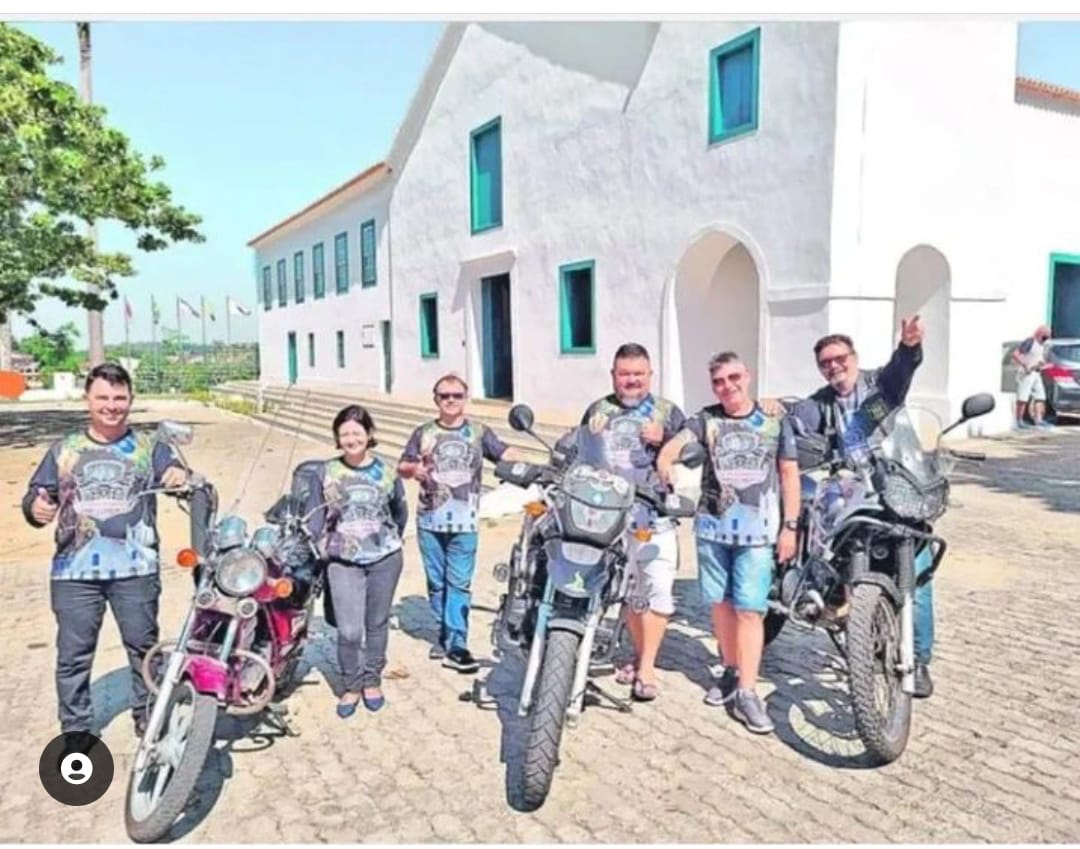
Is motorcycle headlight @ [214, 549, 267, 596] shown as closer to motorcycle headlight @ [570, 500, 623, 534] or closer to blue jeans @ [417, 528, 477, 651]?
motorcycle headlight @ [570, 500, 623, 534]

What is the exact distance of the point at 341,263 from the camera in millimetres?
26078

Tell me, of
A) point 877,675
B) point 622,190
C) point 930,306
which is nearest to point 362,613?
point 877,675

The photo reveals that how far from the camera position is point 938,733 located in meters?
3.76

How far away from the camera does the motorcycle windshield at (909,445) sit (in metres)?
3.60

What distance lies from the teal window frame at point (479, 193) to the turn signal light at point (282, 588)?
15.1 m

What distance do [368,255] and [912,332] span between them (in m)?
21.7

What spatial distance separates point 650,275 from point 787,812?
11445 millimetres

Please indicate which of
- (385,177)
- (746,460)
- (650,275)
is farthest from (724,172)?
(385,177)

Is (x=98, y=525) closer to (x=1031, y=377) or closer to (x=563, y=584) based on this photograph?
(x=563, y=584)

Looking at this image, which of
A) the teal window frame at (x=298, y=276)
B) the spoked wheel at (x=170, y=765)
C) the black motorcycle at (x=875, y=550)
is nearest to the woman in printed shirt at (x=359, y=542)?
the spoked wheel at (x=170, y=765)

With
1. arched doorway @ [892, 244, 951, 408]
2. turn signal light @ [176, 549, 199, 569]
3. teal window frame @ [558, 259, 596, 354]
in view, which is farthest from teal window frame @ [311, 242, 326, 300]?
turn signal light @ [176, 549, 199, 569]

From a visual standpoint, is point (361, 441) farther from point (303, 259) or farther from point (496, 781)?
point (303, 259)

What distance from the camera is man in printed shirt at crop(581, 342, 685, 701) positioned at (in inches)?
158

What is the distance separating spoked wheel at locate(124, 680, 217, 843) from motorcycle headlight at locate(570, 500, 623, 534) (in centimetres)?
140
